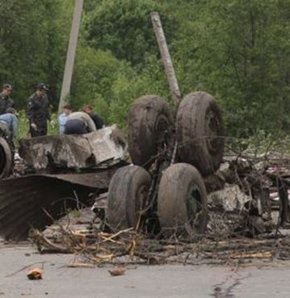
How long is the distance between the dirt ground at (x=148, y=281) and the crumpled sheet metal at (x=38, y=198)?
52.1 inches

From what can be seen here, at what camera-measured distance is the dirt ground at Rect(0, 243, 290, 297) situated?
25.7 feet

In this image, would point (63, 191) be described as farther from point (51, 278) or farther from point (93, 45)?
point (93, 45)

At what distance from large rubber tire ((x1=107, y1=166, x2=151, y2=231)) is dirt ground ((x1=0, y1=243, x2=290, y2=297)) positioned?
2.34 feet

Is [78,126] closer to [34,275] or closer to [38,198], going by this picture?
[38,198]

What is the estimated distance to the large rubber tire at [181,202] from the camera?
10.1 m

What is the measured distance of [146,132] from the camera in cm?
1127

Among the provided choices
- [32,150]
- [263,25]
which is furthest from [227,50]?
[32,150]

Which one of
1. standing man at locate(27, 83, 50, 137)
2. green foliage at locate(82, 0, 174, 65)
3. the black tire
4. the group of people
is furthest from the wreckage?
green foliage at locate(82, 0, 174, 65)

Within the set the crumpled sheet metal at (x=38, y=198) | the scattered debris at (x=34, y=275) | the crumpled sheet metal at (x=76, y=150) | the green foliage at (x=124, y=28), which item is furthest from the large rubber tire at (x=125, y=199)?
the green foliage at (x=124, y=28)

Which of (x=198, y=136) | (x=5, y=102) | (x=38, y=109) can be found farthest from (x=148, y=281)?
(x=38, y=109)

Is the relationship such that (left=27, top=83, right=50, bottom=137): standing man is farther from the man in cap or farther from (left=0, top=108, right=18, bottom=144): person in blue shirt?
the man in cap

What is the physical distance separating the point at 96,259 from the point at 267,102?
20951mm

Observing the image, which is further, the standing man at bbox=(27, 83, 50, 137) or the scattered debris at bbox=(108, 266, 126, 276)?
the standing man at bbox=(27, 83, 50, 137)

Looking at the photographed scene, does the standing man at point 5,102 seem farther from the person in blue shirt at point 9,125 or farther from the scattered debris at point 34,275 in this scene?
the scattered debris at point 34,275
